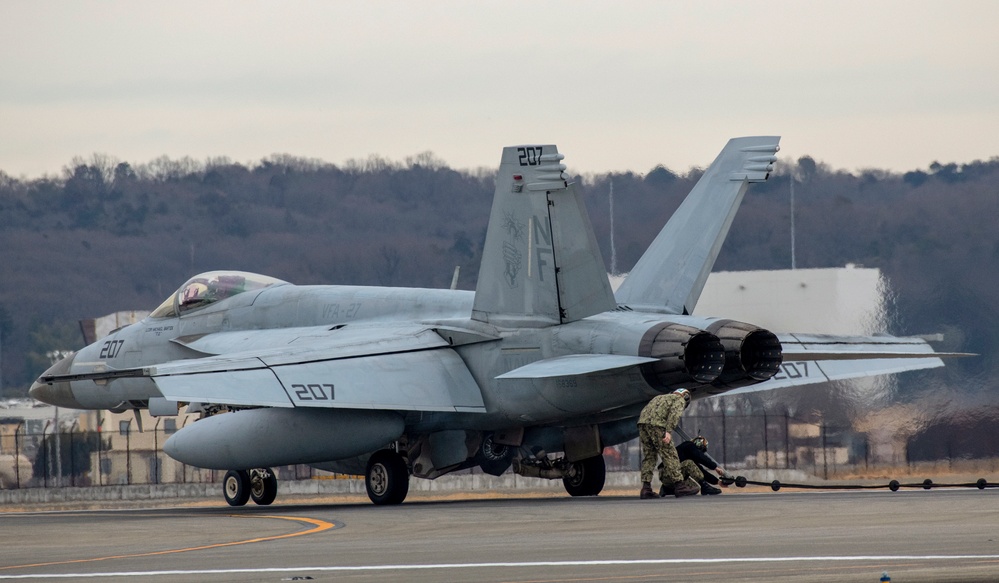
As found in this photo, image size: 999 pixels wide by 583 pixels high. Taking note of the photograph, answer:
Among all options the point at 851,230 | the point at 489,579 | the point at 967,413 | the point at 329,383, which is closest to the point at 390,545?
the point at 489,579

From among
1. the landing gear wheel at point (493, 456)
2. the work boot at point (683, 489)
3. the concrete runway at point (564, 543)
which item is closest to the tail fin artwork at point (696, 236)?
the landing gear wheel at point (493, 456)

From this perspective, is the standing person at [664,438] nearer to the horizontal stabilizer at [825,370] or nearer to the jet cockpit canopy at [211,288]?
the horizontal stabilizer at [825,370]

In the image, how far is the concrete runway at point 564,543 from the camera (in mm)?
9367

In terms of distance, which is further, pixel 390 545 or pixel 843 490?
pixel 843 490

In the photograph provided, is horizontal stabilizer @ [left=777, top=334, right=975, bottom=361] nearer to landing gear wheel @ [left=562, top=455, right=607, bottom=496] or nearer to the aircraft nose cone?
landing gear wheel @ [left=562, top=455, right=607, bottom=496]

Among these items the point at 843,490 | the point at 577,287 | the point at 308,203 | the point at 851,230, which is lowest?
Result: the point at 843,490

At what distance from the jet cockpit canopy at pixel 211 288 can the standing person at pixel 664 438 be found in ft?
25.0

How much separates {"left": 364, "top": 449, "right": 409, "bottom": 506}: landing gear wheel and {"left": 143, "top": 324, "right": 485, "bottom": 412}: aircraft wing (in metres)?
1.40

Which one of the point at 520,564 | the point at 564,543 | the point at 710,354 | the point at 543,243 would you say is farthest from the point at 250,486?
the point at 520,564

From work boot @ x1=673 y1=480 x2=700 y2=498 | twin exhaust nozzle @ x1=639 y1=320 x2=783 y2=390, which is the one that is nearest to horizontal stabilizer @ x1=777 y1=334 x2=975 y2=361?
twin exhaust nozzle @ x1=639 y1=320 x2=783 y2=390

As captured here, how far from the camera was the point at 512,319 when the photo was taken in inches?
762

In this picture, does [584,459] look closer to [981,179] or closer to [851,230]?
[981,179]

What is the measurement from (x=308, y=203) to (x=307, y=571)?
51804mm

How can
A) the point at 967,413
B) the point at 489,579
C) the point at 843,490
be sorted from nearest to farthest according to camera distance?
the point at 489,579 < the point at 843,490 < the point at 967,413
